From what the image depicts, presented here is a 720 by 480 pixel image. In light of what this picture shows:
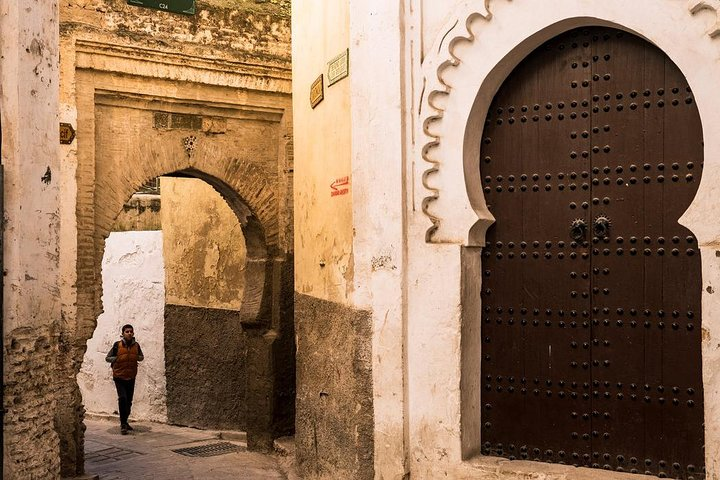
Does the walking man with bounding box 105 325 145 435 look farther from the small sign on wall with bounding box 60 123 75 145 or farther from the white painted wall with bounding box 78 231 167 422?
the small sign on wall with bounding box 60 123 75 145

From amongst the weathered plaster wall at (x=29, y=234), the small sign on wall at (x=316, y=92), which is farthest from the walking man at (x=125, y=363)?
the weathered plaster wall at (x=29, y=234)

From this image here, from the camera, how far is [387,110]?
528 cm

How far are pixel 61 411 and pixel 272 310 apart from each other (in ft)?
6.72

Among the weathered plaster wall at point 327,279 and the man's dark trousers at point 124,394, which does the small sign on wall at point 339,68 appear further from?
the man's dark trousers at point 124,394

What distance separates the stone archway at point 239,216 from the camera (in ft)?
23.4

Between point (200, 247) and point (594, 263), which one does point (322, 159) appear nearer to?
point (594, 263)

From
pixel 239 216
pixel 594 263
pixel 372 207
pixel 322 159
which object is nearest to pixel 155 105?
pixel 239 216

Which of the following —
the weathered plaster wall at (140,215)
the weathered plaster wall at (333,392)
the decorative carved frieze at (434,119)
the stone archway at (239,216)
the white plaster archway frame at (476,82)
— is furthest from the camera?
the weathered plaster wall at (140,215)

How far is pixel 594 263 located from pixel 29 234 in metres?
2.89

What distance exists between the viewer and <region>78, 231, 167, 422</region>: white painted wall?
10531mm

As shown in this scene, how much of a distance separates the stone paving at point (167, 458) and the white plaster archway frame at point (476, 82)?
8.44 ft

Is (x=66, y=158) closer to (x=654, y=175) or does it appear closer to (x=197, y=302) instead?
(x=197, y=302)

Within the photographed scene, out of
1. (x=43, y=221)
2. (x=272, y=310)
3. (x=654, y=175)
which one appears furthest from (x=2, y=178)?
(x=272, y=310)

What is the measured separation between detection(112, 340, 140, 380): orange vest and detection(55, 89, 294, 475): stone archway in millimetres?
1954
